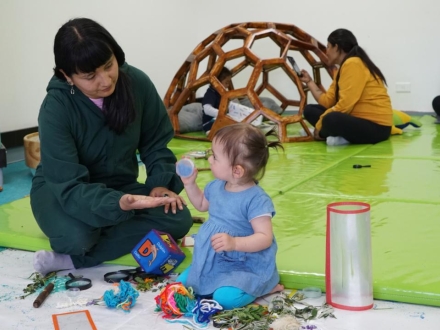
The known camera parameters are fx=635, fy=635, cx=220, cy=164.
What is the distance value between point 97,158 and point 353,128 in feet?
7.38

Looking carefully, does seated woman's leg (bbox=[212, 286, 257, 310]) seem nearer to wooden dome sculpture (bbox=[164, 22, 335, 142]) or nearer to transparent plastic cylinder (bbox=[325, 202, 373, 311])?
transparent plastic cylinder (bbox=[325, 202, 373, 311])

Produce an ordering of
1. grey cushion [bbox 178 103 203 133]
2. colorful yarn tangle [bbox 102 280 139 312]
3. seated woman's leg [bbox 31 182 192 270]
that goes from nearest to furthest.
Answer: colorful yarn tangle [bbox 102 280 139 312] < seated woman's leg [bbox 31 182 192 270] < grey cushion [bbox 178 103 203 133]

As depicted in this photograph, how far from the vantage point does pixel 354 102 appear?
3986 mm

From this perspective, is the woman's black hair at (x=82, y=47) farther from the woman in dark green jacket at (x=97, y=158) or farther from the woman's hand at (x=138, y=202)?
the woman's hand at (x=138, y=202)

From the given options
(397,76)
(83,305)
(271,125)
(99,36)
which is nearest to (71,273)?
(83,305)

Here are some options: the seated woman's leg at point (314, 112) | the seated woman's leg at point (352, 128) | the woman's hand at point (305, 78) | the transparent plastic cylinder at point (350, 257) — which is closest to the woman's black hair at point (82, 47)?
the transparent plastic cylinder at point (350, 257)

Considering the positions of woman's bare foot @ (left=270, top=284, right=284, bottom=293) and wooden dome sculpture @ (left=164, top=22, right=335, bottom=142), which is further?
wooden dome sculpture @ (left=164, top=22, right=335, bottom=142)

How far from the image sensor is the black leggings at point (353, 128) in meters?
3.94

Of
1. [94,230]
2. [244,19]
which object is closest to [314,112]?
[244,19]

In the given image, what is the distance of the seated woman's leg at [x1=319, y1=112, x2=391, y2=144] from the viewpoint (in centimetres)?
394

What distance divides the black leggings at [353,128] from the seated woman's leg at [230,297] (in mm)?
2489

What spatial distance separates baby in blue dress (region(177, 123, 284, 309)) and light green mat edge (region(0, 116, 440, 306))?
149 mm

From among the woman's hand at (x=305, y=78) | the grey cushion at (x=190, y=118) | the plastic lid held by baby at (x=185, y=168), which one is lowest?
the grey cushion at (x=190, y=118)

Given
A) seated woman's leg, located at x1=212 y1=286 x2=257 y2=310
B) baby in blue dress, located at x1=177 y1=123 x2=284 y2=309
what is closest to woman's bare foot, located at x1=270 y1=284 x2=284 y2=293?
baby in blue dress, located at x1=177 y1=123 x2=284 y2=309
